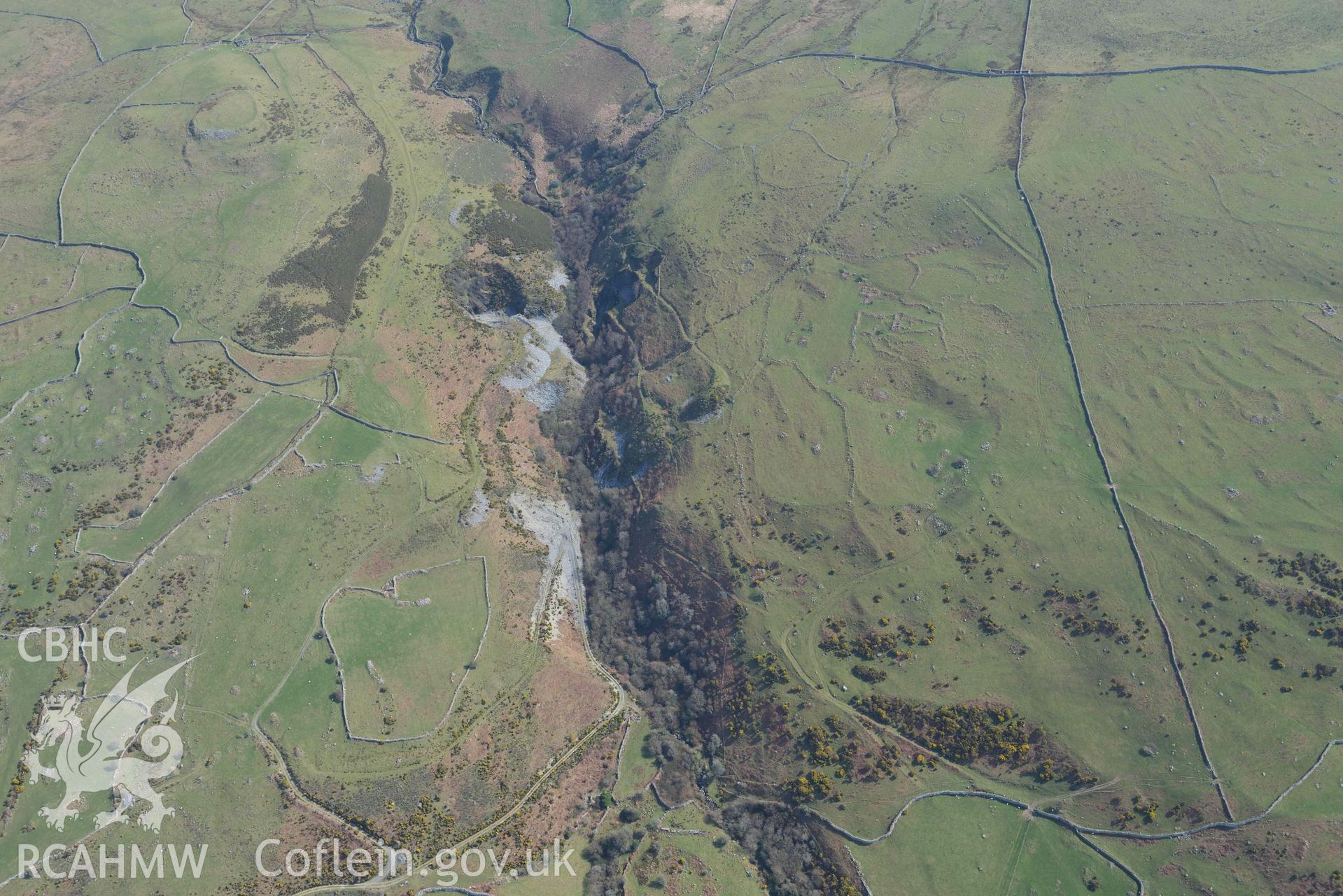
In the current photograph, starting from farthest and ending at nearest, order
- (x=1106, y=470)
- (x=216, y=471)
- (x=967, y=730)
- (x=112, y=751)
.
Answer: (x=216, y=471) < (x=1106, y=470) < (x=112, y=751) < (x=967, y=730)

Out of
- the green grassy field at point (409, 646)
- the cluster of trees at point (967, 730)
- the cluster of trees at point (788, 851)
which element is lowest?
the green grassy field at point (409, 646)

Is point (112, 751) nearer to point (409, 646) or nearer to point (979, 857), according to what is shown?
point (409, 646)

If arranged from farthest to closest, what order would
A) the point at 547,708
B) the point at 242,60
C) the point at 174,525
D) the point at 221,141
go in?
the point at 242,60
the point at 221,141
the point at 174,525
the point at 547,708

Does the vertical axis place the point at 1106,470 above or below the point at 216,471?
above

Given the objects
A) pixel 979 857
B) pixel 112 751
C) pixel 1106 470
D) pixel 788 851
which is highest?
pixel 1106 470

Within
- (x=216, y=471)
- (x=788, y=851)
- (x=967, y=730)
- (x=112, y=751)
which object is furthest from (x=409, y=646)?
(x=967, y=730)

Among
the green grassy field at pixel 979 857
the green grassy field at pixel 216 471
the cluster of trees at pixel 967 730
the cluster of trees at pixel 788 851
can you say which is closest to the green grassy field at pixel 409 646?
the green grassy field at pixel 216 471

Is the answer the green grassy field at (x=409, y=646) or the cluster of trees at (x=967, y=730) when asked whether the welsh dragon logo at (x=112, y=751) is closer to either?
the green grassy field at (x=409, y=646)

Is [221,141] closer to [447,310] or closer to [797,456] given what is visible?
[447,310]

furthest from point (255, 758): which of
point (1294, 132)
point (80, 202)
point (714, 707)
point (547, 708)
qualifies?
point (1294, 132)
